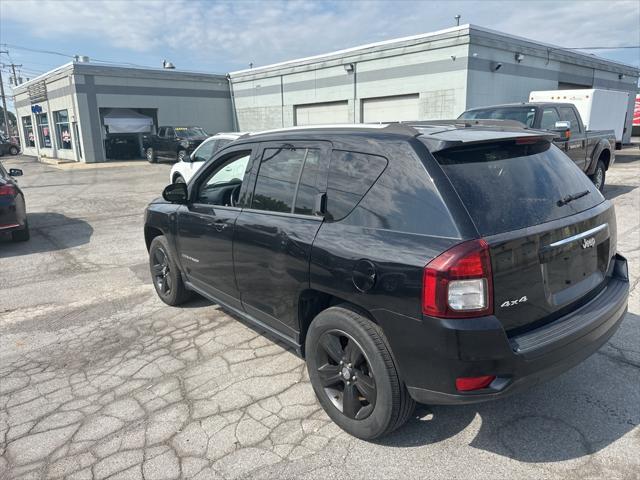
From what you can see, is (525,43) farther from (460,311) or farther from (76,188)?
(460,311)

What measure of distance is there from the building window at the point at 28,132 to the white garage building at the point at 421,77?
→ 66.1ft

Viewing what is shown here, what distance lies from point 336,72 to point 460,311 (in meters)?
22.5

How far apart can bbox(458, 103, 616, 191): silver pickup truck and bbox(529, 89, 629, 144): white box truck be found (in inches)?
257

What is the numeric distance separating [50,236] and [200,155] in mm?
3641

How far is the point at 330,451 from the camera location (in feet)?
8.86

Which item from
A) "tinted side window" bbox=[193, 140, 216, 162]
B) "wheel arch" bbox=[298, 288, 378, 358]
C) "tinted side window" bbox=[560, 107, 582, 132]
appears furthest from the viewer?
"tinted side window" bbox=[193, 140, 216, 162]

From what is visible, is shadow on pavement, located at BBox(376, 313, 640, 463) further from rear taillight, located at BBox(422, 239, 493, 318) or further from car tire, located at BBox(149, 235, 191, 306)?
car tire, located at BBox(149, 235, 191, 306)

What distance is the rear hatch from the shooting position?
7.69 feet

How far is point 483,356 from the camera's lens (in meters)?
2.25

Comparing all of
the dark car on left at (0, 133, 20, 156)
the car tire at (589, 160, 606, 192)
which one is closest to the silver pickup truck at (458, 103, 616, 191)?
the car tire at (589, 160, 606, 192)

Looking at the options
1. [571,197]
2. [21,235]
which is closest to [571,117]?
[571,197]

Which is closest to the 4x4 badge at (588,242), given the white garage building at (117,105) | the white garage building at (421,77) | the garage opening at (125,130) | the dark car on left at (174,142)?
the white garage building at (421,77)

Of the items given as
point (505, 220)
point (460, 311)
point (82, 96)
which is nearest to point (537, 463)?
point (460, 311)

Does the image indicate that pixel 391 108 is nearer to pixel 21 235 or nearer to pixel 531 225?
pixel 21 235
